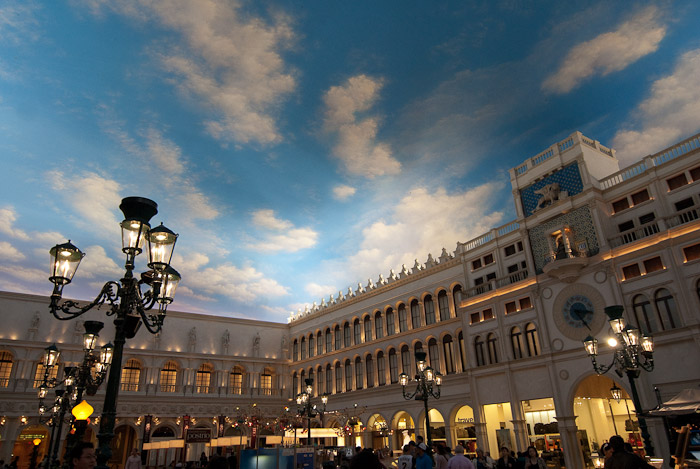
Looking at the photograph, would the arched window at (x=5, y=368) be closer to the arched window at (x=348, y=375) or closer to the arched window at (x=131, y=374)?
the arched window at (x=131, y=374)

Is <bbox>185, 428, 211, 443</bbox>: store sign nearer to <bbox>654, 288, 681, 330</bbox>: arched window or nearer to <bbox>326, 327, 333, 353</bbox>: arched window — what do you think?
<bbox>326, 327, 333, 353</bbox>: arched window

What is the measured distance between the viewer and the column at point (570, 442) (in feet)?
61.0

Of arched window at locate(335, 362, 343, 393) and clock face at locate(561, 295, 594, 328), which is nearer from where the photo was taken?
clock face at locate(561, 295, 594, 328)

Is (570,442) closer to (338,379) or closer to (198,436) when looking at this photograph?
(198,436)

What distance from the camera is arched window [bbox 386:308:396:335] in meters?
30.1

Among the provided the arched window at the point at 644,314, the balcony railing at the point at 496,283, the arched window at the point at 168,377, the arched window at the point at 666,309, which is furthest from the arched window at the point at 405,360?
the arched window at the point at 168,377

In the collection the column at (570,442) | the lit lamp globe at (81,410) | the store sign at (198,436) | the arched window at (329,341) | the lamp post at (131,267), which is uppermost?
the arched window at (329,341)

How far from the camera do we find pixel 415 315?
94.9ft

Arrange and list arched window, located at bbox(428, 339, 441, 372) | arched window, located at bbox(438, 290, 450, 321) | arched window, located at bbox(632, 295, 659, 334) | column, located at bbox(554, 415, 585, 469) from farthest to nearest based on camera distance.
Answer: arched window, located at bbox(438, 290, 450, 321), arched window, located at bbox(428, 339, 441, 372), column, located at bbox(554, 415, 585, 469), arched window, located at bbox(632, 295, 659, 334)

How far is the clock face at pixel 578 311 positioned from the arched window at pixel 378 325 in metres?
13.2

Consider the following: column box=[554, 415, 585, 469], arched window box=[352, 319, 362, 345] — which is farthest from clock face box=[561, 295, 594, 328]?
arched window box=[352, 319, 362, 345]

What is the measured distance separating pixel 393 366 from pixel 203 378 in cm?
1514

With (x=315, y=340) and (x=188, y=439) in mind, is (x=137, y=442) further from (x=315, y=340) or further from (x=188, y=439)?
(x=315, y=340)

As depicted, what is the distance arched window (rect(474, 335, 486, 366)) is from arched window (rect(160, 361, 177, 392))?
21.8 meters
